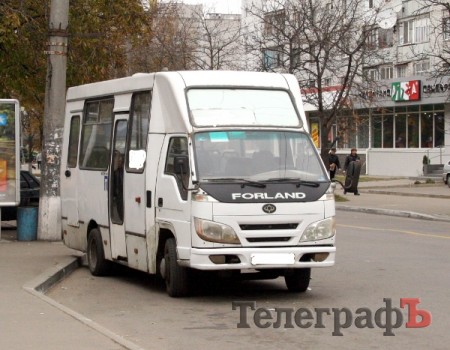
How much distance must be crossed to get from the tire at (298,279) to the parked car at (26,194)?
464 inches

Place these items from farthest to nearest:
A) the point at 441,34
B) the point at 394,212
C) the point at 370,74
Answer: the point at 370,74, the point at 394,212, the point at 441,34

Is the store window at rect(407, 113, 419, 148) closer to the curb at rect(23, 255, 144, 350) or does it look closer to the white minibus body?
the curb at rect(23, 255, 144, 350)

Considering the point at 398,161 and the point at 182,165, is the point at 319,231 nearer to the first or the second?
the point at 182,165

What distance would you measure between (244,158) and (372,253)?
6183 millimetres

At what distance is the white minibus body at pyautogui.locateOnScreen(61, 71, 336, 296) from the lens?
11.5 metres

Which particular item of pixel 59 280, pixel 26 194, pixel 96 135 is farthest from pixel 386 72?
pixel 59 280

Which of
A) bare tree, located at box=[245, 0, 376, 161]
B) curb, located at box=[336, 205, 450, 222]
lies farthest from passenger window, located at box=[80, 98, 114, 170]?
bare tree, located at box=[245, 0, 376, 161]

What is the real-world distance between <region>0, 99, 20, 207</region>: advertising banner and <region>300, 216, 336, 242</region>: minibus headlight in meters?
8.62

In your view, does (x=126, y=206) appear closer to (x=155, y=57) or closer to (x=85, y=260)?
(x=85, y=260)

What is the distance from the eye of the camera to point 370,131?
208 ft

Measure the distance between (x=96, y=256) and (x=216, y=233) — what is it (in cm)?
384

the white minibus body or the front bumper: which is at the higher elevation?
the white minibus body

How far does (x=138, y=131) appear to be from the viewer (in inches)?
529

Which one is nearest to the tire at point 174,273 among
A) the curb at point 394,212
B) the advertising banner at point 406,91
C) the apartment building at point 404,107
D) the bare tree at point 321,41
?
the curb at point 394,212
